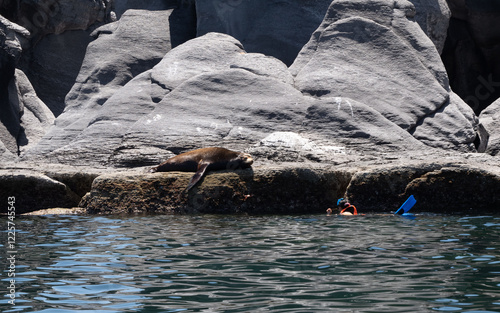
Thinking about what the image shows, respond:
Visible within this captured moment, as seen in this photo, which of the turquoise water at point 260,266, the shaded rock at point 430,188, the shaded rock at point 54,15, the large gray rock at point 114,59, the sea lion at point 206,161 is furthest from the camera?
the shaded rock at point 54,15

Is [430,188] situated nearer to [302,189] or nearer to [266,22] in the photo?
[302,189]

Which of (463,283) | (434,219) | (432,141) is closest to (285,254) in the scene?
(463,283)

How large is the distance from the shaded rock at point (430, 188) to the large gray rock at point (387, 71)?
Result: 3.31 meters

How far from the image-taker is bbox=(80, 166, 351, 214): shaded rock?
29.5 feet

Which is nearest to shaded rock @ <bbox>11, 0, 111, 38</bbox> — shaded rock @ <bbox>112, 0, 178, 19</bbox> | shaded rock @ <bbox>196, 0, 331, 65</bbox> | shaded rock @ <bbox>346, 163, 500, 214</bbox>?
shaded rock @ <bbox>112, 0, 178, 19</bbox>

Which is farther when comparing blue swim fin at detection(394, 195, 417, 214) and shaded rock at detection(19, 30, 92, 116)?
shaded rock at detection(19, 30, 92, 116)

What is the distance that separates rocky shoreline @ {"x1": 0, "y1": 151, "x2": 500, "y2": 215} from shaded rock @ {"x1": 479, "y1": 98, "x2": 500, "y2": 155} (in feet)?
13.4

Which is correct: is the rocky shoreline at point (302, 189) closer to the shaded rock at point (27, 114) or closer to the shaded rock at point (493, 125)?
the shaded rock at point (493, 125)

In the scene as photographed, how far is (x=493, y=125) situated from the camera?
44.6ft

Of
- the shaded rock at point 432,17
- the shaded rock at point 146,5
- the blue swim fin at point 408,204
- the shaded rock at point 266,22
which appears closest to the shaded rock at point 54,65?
the shaded rock at point 146,5

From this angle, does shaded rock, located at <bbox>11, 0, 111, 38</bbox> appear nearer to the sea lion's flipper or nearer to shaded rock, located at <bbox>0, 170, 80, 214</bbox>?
shaded rock, located at <bbox>0, 170, 80, 214</bbox>

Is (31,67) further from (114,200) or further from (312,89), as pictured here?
(114,200)

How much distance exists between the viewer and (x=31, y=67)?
73.3 feet

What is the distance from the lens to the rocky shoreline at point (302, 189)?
8.88m
